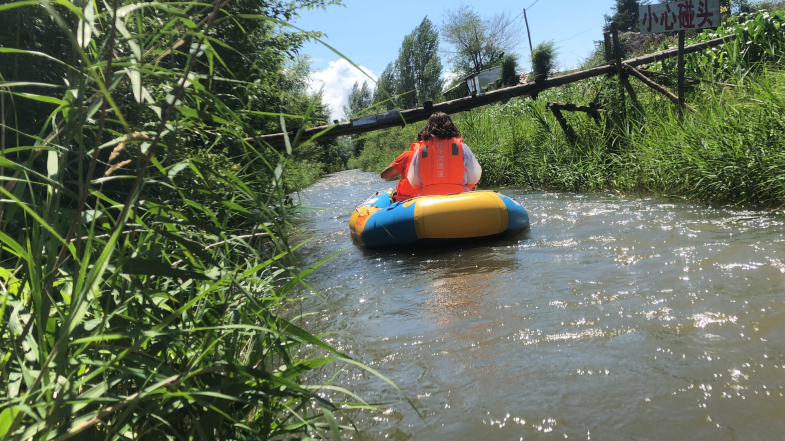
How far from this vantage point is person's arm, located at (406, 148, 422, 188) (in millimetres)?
5766

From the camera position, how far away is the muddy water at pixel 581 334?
6.09ft

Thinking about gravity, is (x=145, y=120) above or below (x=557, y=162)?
above

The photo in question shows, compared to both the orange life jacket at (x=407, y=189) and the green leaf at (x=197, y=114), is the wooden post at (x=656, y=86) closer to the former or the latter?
the orange life jacket at (x=407, y=189)

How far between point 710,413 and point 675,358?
0.42 metres

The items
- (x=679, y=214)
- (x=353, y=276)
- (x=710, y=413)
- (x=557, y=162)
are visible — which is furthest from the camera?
(x=557, y=162)

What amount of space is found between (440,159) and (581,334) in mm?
3367

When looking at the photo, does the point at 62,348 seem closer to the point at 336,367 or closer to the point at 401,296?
the point at 336,367

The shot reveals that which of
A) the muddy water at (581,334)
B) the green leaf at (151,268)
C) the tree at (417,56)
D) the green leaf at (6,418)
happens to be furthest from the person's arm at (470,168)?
the tree at (417,56)

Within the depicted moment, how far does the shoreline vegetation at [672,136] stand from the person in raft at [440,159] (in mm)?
2551

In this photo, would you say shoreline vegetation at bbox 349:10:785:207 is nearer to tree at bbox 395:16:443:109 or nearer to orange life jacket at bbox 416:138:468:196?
orange life jacket at bbox 416:138:468:196

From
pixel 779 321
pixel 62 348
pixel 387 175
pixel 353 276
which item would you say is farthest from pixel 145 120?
pixel 387 175

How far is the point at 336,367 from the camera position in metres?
2.49

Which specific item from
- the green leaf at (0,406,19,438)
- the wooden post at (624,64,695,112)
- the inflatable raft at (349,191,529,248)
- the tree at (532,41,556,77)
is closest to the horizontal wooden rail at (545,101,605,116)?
the wooden post at (624,64,695,112)

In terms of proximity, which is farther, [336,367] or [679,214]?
[679,214]
